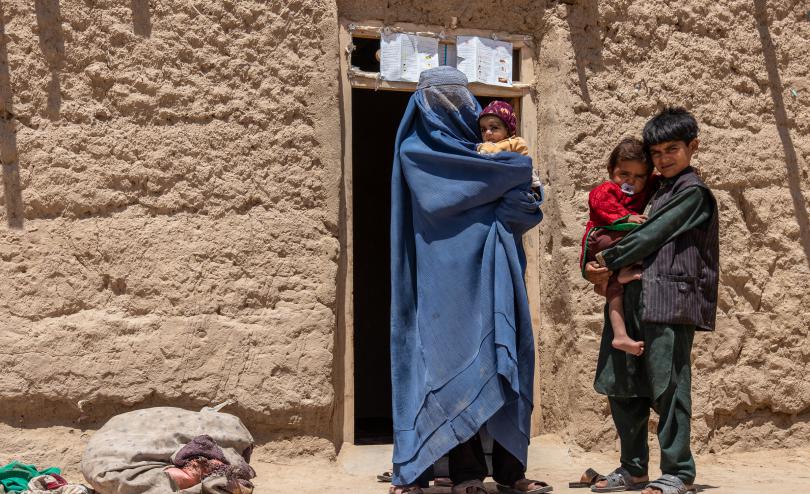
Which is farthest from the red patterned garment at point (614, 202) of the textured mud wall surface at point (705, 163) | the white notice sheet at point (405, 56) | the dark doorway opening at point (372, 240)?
the dark doorway opening at point (372, 240)

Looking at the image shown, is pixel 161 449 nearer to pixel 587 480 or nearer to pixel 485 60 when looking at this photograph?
pixel 587 480

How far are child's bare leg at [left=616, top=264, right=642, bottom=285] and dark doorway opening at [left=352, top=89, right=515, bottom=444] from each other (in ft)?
14.0

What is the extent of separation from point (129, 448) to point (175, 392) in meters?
0.55

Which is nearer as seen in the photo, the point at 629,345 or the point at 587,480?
the point at 629,345

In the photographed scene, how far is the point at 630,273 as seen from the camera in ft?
13.2

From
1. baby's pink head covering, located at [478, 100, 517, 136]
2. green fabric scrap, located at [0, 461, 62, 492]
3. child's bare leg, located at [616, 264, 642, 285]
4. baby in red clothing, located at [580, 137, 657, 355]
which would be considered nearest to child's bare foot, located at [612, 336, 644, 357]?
baby in red clothing, located at [580, 137, 657, 355]

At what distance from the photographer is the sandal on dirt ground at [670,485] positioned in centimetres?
383

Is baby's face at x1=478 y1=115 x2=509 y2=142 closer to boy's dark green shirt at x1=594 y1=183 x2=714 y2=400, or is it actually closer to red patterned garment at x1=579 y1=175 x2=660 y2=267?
red patterned garment at x1=579 y1=175 x2=660 y2=267

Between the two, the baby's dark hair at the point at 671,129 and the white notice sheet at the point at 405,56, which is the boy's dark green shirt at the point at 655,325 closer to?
the baby's dark hair at the point at 671,129

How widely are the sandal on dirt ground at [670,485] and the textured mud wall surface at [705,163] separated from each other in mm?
1222

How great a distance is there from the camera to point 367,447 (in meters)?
5.16

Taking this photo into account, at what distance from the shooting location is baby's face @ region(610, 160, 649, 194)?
4078 millimetres

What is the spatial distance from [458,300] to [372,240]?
4492mm

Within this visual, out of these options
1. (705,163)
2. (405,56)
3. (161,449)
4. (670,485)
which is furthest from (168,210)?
→ (705,163)
